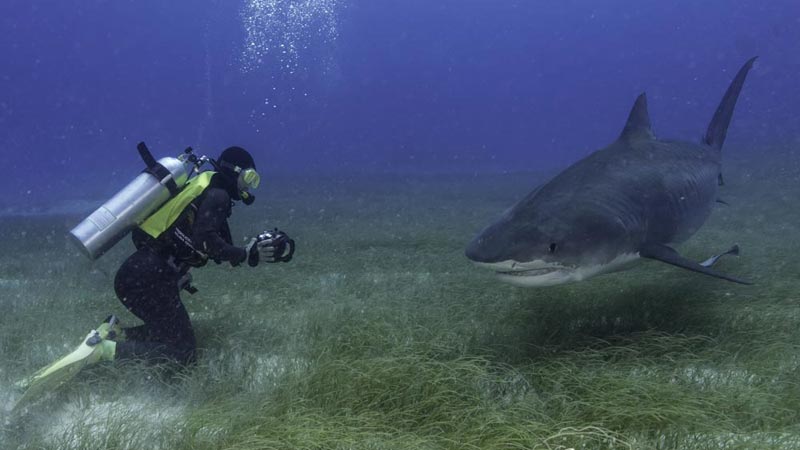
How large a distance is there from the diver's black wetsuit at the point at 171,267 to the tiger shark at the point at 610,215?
2.29 metres

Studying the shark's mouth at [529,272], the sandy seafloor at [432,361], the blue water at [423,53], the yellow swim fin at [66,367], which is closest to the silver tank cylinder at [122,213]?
the yellow swim fin at [66,367]

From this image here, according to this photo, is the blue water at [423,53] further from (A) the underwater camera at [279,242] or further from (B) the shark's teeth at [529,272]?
(B) the shark's teeth at [529,272]

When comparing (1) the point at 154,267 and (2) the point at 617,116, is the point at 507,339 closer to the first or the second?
(1) the point at 154,267

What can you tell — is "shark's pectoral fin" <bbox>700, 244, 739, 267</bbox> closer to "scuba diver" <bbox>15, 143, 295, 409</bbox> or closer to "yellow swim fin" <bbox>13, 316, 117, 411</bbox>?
"scuba diver" <bbox>15, 143, 295, 409</bbox>

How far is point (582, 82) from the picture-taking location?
19938cm

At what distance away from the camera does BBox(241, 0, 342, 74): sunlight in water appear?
338ft

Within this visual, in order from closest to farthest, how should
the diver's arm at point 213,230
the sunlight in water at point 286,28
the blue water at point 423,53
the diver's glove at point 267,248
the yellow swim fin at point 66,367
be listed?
the yellow swim fin at point 66,367 < the diver's arm at point 213,230 < the diver's glove at point 267,248 < the sunlight in water at point 286,28 < the blue water at point 423,53

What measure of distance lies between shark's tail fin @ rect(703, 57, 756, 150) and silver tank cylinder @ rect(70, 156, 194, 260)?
7.13 m

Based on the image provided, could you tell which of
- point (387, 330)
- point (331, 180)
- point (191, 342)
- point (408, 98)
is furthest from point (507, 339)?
point (408, 98)

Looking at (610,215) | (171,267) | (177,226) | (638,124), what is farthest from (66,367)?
(638,124)

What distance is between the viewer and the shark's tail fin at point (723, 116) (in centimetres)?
779

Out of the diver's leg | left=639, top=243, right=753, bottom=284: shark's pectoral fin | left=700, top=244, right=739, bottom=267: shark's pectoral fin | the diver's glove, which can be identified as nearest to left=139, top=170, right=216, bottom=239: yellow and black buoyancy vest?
the diver's leg

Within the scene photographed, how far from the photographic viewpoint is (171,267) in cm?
521

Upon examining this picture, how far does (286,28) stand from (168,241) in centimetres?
12407
